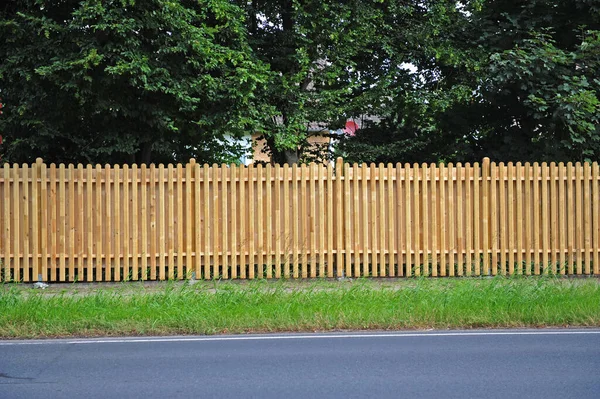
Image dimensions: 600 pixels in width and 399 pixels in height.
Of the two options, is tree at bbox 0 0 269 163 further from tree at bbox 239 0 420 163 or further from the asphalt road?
the asphalt road

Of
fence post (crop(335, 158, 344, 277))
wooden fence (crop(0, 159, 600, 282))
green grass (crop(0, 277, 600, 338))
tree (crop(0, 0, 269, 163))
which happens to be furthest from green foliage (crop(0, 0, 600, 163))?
green grass (crop(0, 277, 600, 338))

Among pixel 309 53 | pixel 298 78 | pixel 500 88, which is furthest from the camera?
pixel 309 53

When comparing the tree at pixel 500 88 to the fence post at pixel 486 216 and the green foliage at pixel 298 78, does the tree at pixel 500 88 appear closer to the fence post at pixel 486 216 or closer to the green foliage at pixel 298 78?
the green foliage at pixel 298 78

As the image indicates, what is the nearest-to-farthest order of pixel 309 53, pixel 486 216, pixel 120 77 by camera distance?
pixel 486 216 < pixel 120 77 < pixel 309 53

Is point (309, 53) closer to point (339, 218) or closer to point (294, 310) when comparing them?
point (339, 218)

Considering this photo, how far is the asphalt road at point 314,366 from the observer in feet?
22.0

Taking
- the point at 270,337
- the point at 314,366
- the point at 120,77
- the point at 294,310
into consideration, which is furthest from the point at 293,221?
the point at 314,366

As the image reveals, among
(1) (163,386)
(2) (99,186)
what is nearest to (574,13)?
(2) (99,186)

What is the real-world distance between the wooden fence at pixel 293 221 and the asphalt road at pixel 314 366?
4.27 m

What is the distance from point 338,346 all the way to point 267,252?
502 centimetres

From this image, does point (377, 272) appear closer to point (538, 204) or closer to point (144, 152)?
point (538, 204)

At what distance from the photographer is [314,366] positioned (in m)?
7.70

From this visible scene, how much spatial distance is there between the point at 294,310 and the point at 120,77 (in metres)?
5.97

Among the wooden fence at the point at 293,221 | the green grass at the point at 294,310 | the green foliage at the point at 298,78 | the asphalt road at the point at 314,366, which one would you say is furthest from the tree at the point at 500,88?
the asphalt road at the point at 314,366
